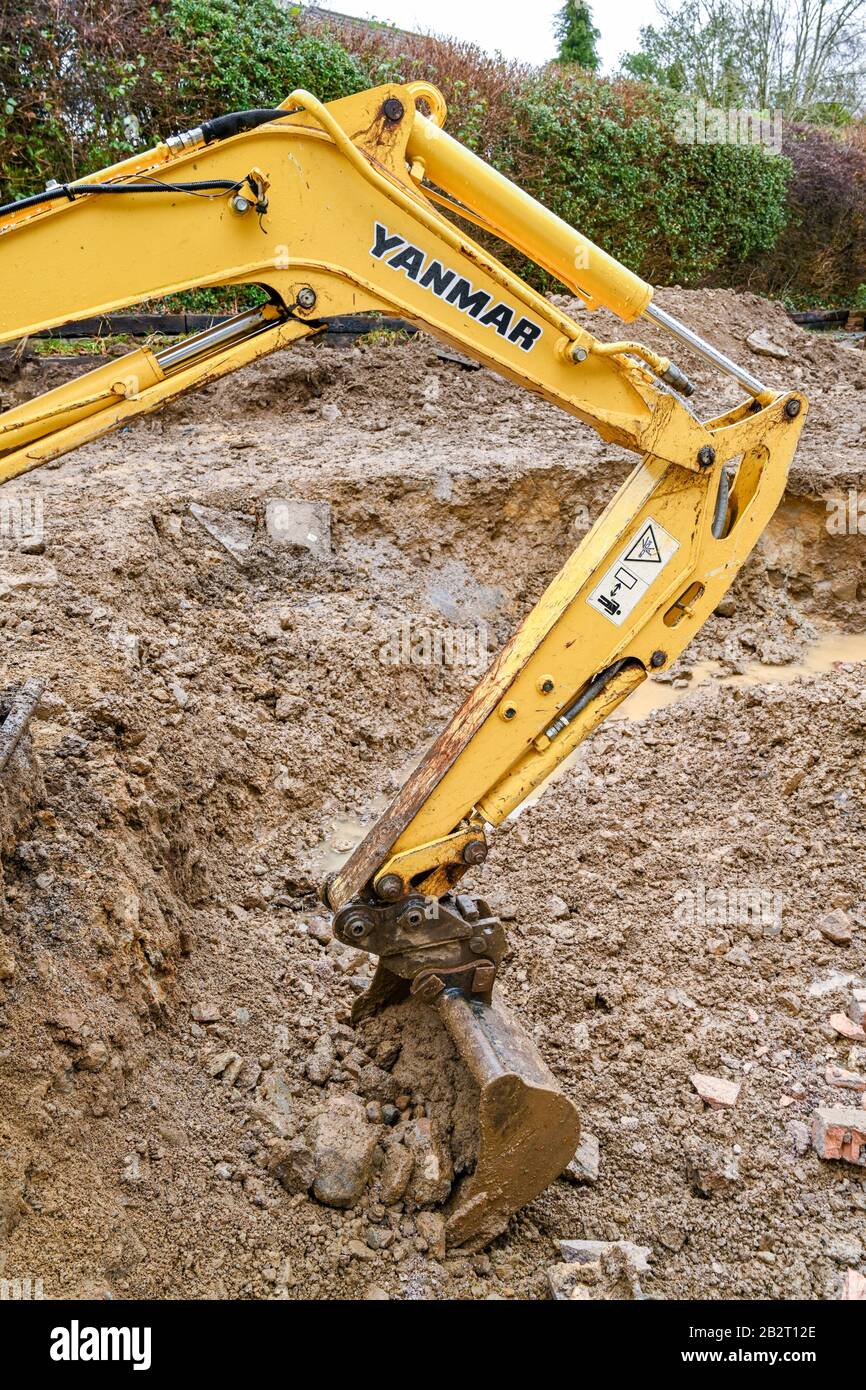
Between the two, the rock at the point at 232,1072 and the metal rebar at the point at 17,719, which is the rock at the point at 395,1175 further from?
the metal rebar at the point at 17,719

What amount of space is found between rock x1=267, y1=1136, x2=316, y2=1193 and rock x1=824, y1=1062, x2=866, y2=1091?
2.06 meters

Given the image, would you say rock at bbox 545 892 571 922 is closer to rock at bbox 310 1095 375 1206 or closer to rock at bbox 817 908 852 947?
rock at bbox 817 908 852 947

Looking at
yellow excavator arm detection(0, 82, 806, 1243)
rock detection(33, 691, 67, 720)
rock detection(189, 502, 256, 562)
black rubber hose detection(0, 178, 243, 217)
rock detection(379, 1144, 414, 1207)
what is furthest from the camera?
rock detection(189, 502, 256, 562)

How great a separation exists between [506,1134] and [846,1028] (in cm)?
174

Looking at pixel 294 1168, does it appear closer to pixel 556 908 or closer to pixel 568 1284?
pixel 568 1284

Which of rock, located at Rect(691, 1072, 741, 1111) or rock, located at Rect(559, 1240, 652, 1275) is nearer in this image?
rock, located at Rect(559, 1240, 652, 1275)

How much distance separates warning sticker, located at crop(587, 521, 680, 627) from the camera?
3.52m

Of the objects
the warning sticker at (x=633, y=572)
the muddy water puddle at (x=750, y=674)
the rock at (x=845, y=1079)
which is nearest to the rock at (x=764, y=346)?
the muddy water puddle at (x=750, y=674)

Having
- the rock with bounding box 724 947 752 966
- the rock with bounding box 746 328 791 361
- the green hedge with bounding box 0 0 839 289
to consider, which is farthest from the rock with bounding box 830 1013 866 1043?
the green hedge with bounding box 0 0 839 289

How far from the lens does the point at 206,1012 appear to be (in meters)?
4.30

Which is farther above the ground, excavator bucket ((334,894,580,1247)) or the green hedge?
the green hedge

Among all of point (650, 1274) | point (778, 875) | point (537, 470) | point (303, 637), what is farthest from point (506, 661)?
point (537, 470)

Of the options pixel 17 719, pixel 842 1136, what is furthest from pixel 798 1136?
pixel 17 719

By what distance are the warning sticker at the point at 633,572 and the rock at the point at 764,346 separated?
9.15m
